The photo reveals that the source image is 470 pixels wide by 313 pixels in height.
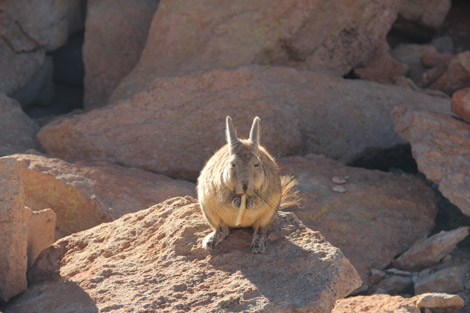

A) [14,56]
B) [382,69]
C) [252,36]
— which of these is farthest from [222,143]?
[14,56]

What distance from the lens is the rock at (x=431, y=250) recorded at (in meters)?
7.59

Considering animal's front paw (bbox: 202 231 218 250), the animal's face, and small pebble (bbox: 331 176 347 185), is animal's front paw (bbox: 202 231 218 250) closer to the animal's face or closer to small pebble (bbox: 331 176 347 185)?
the animal's face

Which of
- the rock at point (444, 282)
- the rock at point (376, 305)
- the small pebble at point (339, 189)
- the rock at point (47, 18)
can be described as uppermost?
the rock at point (47, 18)

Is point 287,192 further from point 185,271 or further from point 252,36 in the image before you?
point 252,36

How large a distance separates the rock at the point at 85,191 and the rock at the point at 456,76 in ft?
15.9

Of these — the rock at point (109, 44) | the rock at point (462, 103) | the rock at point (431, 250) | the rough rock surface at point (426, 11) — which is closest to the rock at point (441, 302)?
the rock at point (431, 250)

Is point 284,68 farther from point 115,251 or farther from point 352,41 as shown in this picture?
point 115,251

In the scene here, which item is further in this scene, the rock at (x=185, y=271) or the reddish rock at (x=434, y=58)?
the reddish rock at (x=434, y=58)

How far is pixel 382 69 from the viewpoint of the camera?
1217cm

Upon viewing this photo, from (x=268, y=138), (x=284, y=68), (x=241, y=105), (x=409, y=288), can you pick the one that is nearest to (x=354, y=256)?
(x=409, y=288)

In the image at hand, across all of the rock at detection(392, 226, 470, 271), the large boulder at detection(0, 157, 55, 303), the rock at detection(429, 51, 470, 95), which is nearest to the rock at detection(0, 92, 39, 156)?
the large boulder at detection(0, 157, 55, 303)

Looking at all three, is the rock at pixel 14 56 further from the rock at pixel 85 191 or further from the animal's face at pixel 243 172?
the animal's face at pixel 243 172

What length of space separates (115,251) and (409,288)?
3321mm

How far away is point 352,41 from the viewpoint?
38.9 feet
